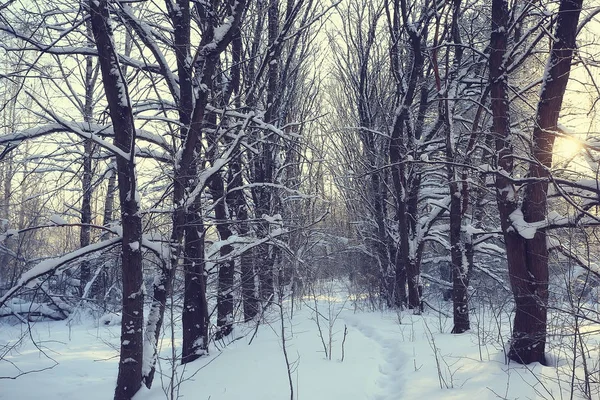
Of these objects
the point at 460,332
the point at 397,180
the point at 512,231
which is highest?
the point at 397,180

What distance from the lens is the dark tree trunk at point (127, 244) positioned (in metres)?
4.46

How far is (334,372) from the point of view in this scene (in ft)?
16.2

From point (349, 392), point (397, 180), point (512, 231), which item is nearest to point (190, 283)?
point (349, 392)

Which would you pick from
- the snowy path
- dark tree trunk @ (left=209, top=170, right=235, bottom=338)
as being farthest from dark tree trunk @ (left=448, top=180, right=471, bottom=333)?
dark tree trunk @ (left=209, top=170, right=235, bottom=338)

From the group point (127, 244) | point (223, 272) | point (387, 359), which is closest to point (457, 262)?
point (387, 359)

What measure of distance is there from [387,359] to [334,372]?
1244 mm

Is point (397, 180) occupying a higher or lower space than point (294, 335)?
higher

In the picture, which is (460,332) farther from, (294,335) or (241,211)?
(241,211)

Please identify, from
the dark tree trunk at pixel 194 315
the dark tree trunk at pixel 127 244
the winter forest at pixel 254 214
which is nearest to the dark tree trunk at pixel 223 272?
the winter forest at pixel 254 214

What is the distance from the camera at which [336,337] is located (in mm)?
6766

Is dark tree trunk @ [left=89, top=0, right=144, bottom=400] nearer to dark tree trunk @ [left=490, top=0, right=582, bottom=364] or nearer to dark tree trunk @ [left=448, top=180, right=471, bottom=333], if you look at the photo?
dark tree trunk @ [left=490, top=0, right=582, bottom=364]

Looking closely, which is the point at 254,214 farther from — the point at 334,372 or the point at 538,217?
the point at 538,217

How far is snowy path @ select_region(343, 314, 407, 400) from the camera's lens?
4.51m

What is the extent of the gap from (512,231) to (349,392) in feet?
8.11
